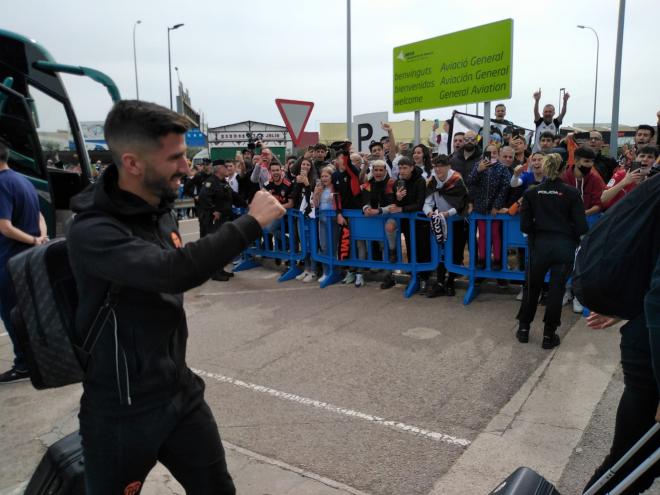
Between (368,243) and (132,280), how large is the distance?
6.17 m

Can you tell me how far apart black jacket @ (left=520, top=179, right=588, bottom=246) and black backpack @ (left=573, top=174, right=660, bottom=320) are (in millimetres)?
3094

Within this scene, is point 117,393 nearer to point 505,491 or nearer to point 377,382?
point 505,491

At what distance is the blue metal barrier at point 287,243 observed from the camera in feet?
27.6

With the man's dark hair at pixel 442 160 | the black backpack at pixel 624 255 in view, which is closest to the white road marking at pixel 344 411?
the black backpack at pixel 624 255

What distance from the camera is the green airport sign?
8742mm

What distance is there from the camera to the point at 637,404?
207 centimetres

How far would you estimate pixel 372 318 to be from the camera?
243 inches

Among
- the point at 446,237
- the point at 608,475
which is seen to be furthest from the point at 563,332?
the point at 608,475

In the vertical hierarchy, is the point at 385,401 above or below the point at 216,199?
below

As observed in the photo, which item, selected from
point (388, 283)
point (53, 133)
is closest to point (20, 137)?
point (53, 133)

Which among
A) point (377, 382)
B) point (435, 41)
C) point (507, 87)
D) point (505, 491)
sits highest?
point (435, 41)

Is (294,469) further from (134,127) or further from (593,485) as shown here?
Answer: (134,127)

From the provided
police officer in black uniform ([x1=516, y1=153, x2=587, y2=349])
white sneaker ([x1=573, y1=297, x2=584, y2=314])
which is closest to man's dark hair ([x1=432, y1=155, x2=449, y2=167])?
police officer in black uniform ([x1=516, y1=153, x2=587, y2=349])

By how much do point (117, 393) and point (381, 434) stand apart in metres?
2.24
